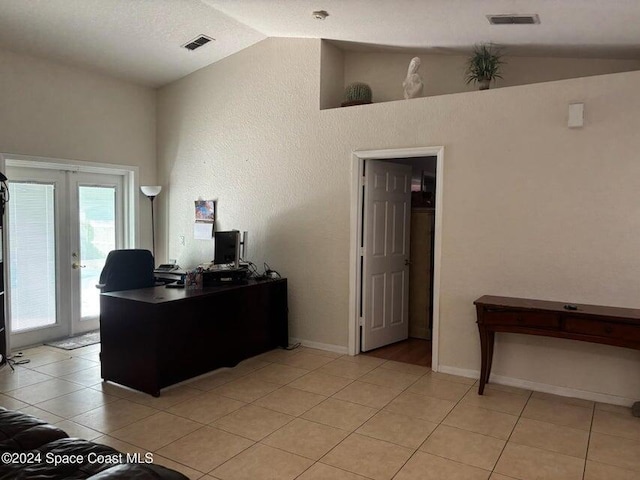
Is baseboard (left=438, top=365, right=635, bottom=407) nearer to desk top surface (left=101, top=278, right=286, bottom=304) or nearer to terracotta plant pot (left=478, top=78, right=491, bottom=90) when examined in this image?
desk top surface (left=101, top=278, right=286, bottom=304)

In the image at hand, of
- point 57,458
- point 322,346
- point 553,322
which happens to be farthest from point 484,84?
point 57,458

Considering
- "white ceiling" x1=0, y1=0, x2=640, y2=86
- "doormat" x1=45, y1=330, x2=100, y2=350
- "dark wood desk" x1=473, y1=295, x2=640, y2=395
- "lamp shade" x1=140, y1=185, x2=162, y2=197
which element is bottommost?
"doormat" x1=45, y1=330, x2=100, y2=350

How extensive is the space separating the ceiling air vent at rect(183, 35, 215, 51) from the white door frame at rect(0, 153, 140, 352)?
69.9 inches

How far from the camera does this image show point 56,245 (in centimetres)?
537

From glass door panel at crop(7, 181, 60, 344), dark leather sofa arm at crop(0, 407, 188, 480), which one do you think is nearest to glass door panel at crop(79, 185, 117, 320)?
glass door panel at crop(7, 181, 60, 344)

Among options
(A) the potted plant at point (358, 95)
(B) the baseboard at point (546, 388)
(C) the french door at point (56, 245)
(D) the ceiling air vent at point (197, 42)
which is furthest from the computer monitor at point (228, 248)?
(B) the baseboard at point (546, 388)

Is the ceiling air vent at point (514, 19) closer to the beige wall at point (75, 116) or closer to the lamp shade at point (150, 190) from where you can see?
the lamp shade at point (150, 190)

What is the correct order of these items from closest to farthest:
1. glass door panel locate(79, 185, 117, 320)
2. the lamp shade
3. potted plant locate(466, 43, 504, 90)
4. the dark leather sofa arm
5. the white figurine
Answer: the dark leather sofa arm
potted plant locate(466, 43, 504, 90)
the white figurine
glass door panel locate(79, 185, 117, 320)
the lamp shade

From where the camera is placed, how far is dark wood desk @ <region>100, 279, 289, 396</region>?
377 centimetres

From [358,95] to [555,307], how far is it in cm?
281

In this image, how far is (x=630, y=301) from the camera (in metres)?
3.54

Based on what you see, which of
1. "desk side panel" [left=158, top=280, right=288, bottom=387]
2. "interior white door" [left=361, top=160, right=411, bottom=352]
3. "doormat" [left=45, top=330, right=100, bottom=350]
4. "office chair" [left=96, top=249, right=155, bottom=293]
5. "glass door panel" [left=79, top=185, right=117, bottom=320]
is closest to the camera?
"desk side panel" [left=158, top=280, right=288, bottom=387]

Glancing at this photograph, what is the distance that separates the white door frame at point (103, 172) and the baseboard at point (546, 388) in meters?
4.29

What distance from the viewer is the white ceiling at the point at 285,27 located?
3.40 m
